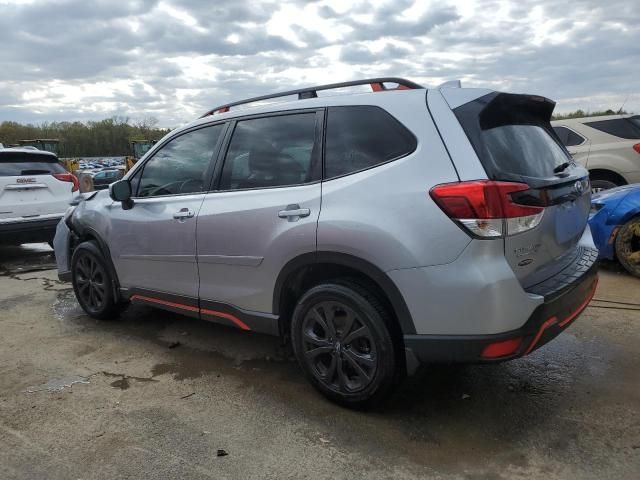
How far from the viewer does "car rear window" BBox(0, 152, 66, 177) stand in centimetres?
744

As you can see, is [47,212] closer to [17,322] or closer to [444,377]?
[17,322]

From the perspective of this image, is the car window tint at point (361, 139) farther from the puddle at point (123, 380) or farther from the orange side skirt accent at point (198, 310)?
the puddle at point (123, 380)

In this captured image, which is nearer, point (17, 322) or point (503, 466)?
point (503, 466)

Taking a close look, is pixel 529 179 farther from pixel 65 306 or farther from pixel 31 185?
pixel 31 185

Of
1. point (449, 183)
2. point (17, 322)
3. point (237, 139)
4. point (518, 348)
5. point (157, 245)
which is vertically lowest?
point (17, 322)

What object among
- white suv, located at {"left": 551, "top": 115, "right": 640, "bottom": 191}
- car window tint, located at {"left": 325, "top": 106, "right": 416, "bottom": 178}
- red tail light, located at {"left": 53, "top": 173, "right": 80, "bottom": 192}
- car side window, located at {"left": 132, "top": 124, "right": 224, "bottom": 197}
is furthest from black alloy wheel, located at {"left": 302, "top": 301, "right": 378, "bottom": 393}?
white suv, located at {"left": 551, "top": 115, "right": 640, "bottom": 191}

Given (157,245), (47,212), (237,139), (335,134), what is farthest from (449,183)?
(47,212)

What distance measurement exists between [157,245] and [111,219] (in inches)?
28.5

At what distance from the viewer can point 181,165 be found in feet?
12.9

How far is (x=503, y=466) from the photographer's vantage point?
8.11 feet

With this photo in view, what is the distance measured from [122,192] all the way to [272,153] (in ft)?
4.98

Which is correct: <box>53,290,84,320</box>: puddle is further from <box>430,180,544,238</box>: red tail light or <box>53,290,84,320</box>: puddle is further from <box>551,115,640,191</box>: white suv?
<box>551,115,640,191</box>: white suv

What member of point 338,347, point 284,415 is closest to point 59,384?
point 284,415

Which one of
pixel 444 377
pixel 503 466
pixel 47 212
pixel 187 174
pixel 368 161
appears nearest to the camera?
pixel 503 466
